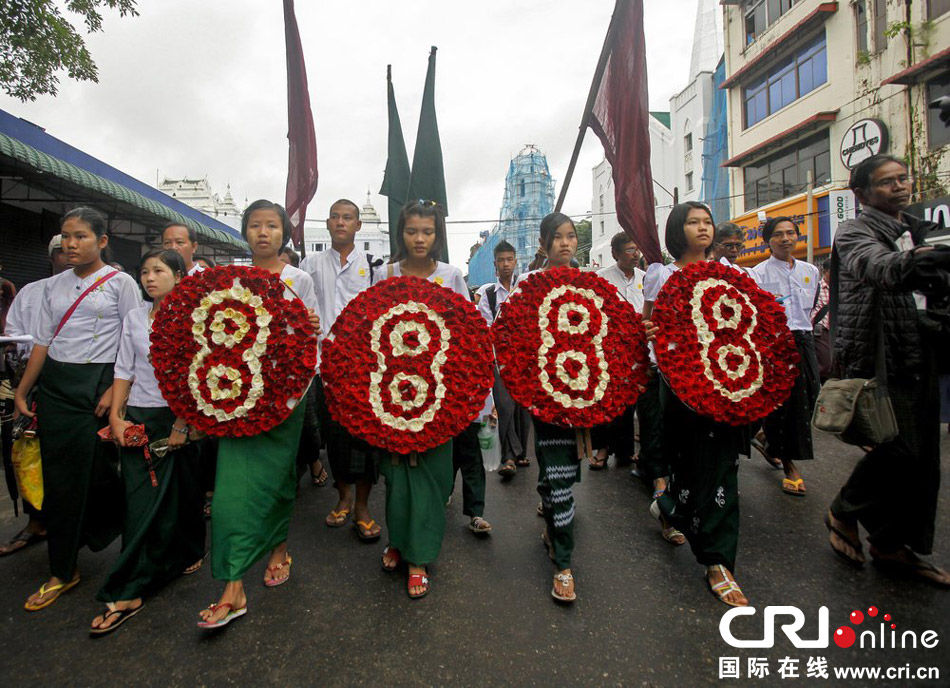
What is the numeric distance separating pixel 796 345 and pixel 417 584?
3.60 metres

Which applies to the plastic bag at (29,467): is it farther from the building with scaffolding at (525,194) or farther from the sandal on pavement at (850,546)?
the building with scaffolding at (525,194)

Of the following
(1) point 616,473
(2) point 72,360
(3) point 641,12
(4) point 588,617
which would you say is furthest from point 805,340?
(2) point 72,360

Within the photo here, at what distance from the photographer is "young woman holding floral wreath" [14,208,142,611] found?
9.55 feet

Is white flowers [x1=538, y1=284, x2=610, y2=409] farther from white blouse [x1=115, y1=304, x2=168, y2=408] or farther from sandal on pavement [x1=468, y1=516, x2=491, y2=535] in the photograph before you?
white blouse [x1=115, y1=304, x2=168, y2=408]

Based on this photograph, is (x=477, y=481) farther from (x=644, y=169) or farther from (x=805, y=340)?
(x=805, y=340)

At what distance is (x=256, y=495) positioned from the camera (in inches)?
105

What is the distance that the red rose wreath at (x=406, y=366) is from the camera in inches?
105

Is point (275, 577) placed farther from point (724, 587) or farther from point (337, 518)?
point (724, 587)

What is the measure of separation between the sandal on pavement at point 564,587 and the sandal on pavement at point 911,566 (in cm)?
180

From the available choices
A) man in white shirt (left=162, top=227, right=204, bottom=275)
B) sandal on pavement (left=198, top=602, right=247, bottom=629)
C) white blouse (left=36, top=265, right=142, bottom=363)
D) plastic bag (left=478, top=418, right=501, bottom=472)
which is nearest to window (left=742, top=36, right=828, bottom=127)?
plastic bag (left=478, top=418, right=501, bottom=472)

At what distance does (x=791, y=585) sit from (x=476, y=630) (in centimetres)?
174

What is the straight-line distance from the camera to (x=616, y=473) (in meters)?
4.88

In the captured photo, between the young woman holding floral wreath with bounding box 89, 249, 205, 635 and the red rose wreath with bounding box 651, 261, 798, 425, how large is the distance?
267cm

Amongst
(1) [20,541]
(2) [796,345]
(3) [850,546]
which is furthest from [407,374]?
(2) [796,345]
